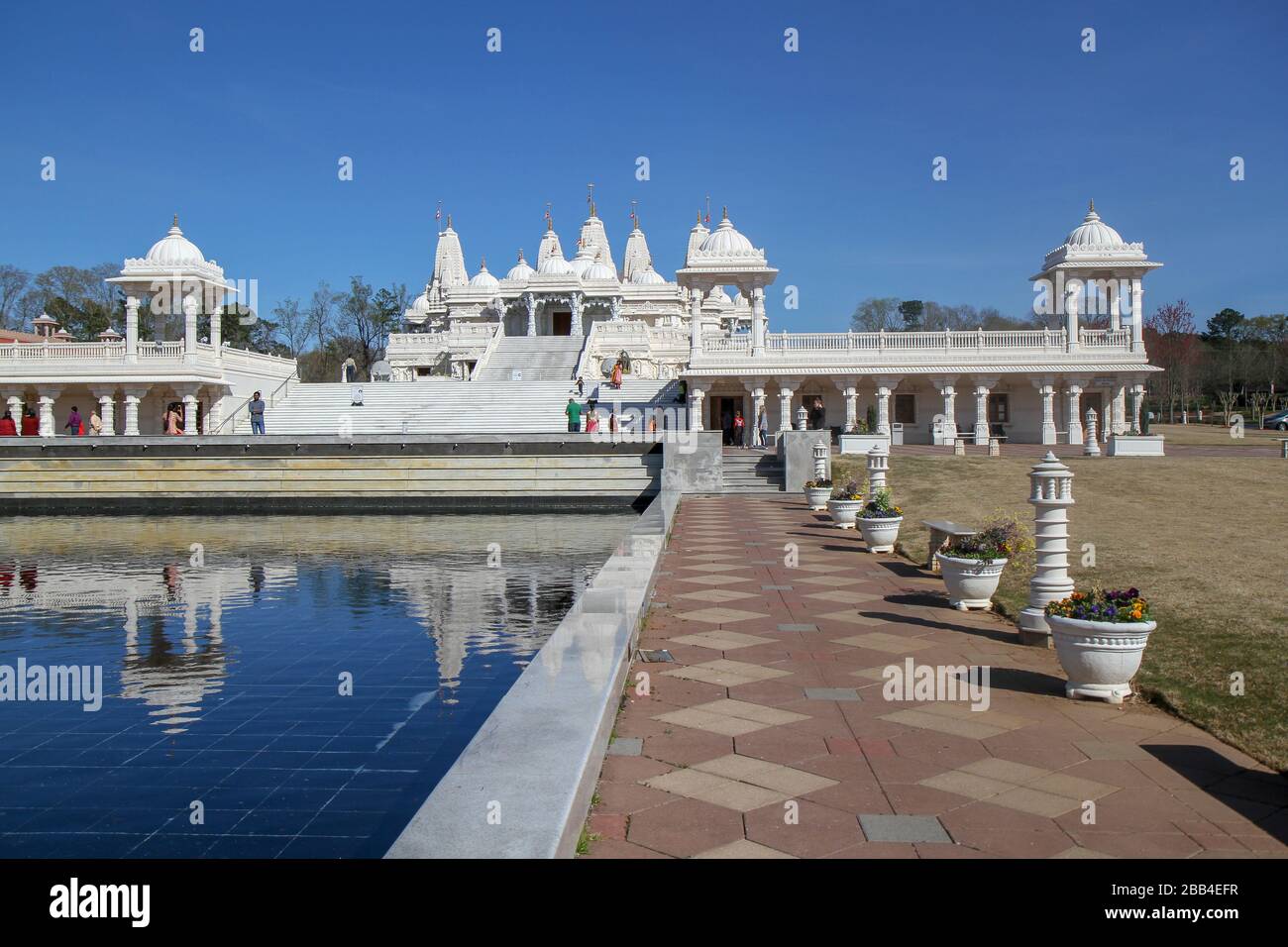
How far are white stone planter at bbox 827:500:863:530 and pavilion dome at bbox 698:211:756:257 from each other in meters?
24.3

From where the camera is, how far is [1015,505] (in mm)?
20156

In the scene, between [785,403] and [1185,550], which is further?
[785,403]

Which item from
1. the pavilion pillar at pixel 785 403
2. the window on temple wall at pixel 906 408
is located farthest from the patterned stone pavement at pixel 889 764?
the window on temple wall at pixel 906 408

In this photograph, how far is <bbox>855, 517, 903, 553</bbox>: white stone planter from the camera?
14.7 metres

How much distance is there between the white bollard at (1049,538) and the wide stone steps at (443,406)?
29387mm

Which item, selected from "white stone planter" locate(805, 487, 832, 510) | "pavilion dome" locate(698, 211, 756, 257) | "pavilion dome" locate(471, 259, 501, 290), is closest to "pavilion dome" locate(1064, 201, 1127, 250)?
"pavilion dome" locate(698, 211, 756, 257)

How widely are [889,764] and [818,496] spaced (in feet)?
53.4

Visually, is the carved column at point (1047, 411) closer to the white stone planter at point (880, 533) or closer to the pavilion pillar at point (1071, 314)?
the pavilion pillar at point (1071, 314)

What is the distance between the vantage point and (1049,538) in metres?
8.36

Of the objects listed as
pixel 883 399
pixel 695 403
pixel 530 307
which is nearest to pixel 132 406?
pixel 695 403

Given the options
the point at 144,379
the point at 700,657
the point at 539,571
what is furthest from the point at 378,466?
the point at 700,657

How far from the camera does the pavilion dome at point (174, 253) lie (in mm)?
45250

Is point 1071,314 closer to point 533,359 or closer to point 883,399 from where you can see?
point 883,399
